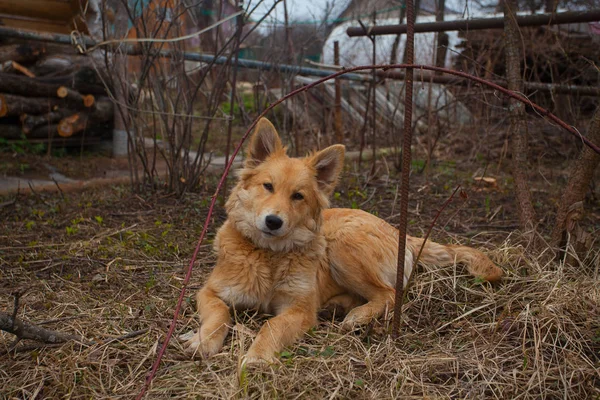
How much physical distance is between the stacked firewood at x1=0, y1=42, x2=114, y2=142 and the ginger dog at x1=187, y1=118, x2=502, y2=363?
5152 mm

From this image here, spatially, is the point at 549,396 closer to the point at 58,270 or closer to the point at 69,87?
the point at 58,270

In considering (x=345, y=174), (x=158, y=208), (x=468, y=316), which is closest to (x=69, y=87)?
(x=158, y=208)

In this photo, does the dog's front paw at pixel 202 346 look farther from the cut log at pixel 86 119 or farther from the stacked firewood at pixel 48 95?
the cut log at pixel 86 119

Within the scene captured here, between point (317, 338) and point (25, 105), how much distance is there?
6.67 m

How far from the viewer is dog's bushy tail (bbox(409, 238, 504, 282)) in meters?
3.91

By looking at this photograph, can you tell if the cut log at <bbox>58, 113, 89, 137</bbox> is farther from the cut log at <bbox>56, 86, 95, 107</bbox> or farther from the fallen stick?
the fallen stick

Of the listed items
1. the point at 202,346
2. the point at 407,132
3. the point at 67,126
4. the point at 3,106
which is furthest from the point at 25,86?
the point at 407,132

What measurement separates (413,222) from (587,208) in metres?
2.02

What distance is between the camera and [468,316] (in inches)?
141

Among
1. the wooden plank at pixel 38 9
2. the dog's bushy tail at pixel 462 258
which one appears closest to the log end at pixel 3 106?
the wooden plank at pixel 38 9

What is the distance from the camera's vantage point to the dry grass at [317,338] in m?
2.68

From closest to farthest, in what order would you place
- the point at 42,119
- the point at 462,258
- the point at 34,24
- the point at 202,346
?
the point at 202,346
the point at 462,258
the point at 42,119
the point at 34,24

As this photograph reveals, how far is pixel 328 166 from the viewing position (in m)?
3.89

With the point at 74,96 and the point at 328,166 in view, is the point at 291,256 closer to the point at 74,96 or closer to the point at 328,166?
the point at 328,166
